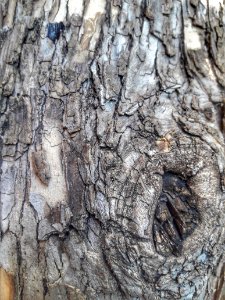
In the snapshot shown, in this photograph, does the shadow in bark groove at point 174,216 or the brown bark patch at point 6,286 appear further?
the brown bark patch at point 6,286

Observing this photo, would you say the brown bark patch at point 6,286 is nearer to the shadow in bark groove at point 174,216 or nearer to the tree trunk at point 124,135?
the tree trunk at point 124,135

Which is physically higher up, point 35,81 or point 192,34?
point 192,34

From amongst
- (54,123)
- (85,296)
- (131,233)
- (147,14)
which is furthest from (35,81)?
(85,296)

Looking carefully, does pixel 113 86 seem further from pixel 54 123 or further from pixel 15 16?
pixel 15 16

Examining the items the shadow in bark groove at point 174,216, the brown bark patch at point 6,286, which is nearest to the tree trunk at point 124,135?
the shadow in bark groove at point 174,216

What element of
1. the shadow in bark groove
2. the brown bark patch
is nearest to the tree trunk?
the shadow in bark groove

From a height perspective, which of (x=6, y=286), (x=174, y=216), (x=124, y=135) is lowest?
(x=6, y=286)

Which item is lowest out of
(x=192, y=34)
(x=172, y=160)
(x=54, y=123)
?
(x=172, y=160)

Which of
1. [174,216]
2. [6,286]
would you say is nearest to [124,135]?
[174,216]

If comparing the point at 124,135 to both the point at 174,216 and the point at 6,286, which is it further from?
the point at 6,286
